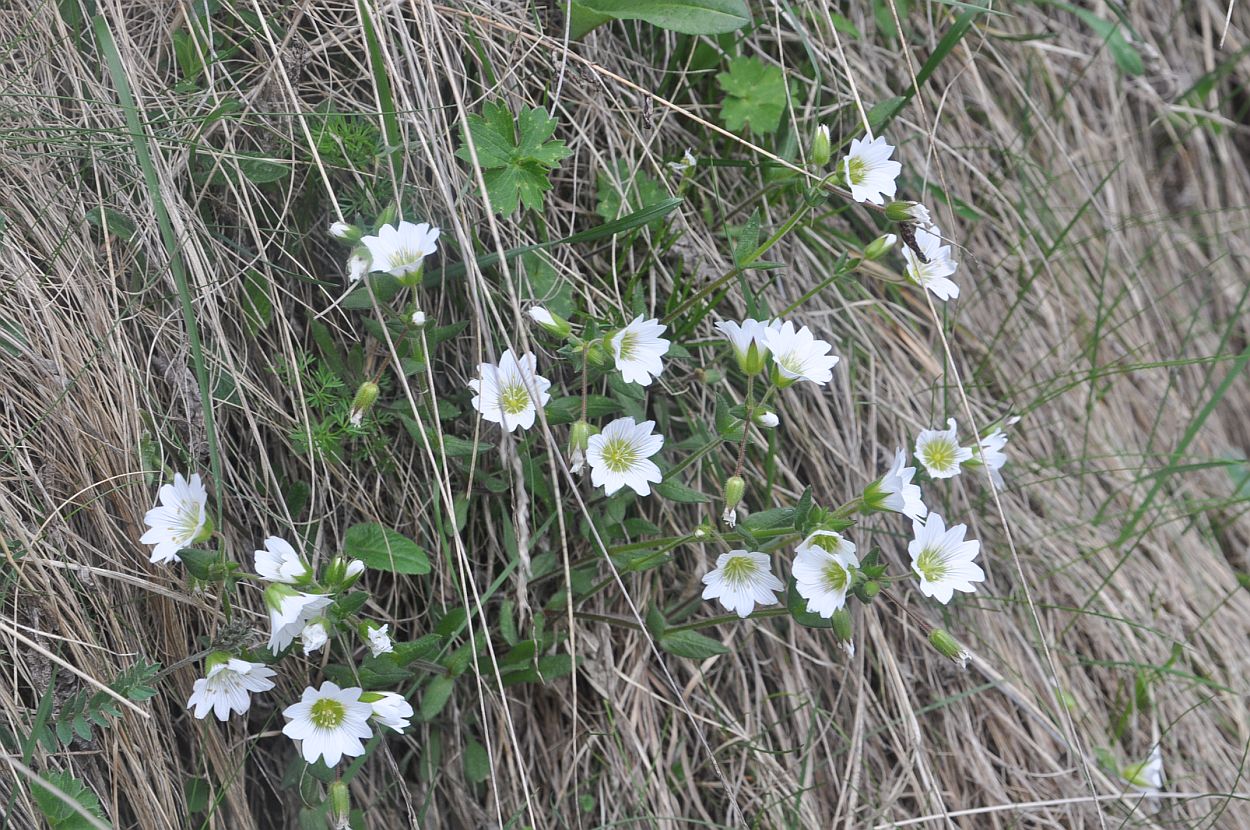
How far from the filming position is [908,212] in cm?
157

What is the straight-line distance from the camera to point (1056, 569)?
2.05 m

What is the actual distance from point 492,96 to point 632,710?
108 centimetres

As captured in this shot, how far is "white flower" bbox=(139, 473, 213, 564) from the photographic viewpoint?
136 centimetres

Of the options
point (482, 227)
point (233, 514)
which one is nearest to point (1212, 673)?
point (482, 227)

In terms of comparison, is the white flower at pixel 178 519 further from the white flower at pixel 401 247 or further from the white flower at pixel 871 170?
the white flower at pixel 871 170

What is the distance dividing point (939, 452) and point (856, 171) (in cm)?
47

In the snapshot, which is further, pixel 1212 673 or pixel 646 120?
pixel 1212 673

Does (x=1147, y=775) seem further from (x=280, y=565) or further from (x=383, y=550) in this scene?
(x=280, y=565)

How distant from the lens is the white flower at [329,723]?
4.50ft

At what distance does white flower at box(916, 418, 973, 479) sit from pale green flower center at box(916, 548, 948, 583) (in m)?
0.17

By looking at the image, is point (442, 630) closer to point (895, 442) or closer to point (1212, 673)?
point (895, 442)

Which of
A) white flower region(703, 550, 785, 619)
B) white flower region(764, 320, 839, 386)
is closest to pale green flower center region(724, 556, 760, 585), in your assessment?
white flower region(703, 550, 785, 619)

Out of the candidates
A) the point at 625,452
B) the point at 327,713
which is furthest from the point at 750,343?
the point at 327,713

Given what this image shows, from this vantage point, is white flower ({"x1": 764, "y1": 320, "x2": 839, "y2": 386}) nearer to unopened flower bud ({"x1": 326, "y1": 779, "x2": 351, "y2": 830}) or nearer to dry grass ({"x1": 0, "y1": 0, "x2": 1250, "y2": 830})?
dry grass ({"x1": 0, "y1": 0, "x2": 1250, "y2": 830})
